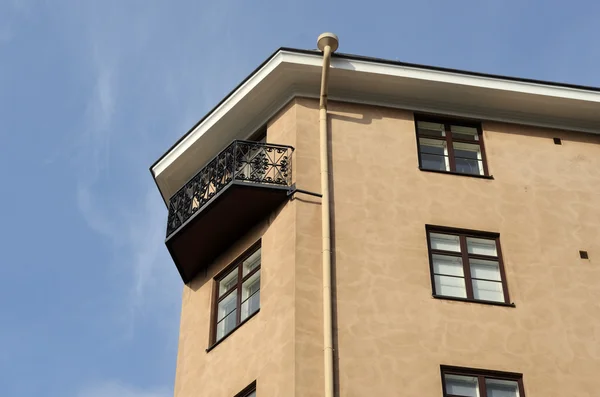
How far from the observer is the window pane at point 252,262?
20031 millimetres

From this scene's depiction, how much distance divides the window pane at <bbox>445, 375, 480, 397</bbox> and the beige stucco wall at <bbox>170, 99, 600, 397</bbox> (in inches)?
10.0

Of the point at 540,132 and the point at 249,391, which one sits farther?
the point at 540,132

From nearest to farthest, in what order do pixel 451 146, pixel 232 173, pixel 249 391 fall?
pixel 249 391
pixel 232 173
pixel 451 146

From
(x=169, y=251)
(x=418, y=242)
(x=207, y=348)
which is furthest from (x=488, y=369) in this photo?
(x=169, y=251)

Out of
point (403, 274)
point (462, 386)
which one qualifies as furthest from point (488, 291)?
point (462, 386)

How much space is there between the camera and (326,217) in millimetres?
19125

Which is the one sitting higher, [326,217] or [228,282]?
[326,217]

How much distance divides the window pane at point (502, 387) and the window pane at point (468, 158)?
501 centimetres

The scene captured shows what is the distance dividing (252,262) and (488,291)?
177 inches

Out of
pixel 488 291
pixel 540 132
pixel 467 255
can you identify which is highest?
pixel 540 132

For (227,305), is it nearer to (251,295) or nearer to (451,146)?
(251,295)

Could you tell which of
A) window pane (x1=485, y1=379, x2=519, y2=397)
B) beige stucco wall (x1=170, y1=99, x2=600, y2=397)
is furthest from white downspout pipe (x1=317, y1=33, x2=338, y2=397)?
window pane (x1=485, y1=379, x2=519, y2=397)

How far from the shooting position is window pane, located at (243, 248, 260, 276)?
2003 cm

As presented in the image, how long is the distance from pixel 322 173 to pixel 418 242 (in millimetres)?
2261
